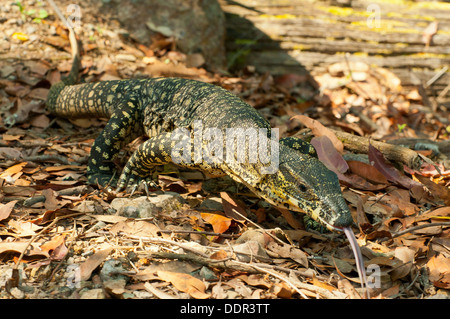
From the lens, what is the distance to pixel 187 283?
351cm

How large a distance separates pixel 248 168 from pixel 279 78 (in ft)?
18.3

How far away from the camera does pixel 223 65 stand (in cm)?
962

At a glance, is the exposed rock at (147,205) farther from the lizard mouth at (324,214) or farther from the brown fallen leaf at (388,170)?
the brown fallen leaf at (388,170)

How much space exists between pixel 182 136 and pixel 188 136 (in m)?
0.08

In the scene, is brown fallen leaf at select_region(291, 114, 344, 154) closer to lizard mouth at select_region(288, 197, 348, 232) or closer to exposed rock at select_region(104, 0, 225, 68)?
lizard mouth at select_region(288, 197, 348, 232)

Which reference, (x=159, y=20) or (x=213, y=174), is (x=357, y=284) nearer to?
(x=213, y=174)

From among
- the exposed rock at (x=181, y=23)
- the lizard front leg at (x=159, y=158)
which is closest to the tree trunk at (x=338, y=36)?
the exposed rock at (x=181, y=23)

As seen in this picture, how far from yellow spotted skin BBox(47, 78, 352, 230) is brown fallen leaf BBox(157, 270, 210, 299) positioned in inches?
46.7

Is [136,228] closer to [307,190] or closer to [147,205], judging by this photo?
[147,205]

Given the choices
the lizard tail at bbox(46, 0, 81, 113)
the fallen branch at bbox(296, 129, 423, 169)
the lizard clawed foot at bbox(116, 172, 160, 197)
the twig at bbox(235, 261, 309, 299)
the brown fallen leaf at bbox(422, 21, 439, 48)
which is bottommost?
the lizard clawed foot at bbox(116, 172, 160, 197)

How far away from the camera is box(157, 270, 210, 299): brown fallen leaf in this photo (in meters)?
3.43

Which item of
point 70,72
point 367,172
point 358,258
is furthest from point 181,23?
point 358,258

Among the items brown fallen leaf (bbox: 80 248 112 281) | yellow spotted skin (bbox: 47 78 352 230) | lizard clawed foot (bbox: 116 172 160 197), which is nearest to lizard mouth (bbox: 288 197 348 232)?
yellow spotted skin (bbox: 47 78 352 230)
